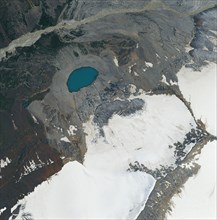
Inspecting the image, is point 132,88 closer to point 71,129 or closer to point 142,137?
point 142,137

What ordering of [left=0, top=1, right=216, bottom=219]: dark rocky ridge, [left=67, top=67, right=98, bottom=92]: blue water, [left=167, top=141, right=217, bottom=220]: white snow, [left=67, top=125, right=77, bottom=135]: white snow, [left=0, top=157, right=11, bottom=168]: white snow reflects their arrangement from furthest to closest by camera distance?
[left=67, top=67, right=98, bottom=92]: blue water, [left=67, top=125, right=77, bottom=135]: white snow, [left=0, top=1, right=216, bottom=219]: dark rocky ridge, [left=0, top=157, right=11, bottom=168]: white snow, [left=167, top=141, right=217, bottom=220]: white snow

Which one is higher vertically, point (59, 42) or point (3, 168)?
point (59, 42)

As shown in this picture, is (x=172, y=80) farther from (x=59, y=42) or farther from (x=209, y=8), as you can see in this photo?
(x=59, y=42)

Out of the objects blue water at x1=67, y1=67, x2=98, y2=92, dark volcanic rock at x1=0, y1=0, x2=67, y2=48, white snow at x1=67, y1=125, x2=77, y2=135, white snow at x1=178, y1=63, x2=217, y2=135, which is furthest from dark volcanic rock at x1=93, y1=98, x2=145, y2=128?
dark volcanic rock at x1=0, y1=0, x2=67, y2=48

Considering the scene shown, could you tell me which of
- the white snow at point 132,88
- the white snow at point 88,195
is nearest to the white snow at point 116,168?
the white snow at point 88,195

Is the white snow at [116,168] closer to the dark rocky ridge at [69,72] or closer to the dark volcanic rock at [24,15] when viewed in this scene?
the dark rocky ridge at [69,72]

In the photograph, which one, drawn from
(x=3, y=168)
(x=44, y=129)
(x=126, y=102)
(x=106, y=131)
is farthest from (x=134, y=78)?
(x=3, y=168)

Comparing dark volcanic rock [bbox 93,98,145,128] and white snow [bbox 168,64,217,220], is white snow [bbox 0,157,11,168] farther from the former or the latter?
white snow [bbox 168,64,217,220]
